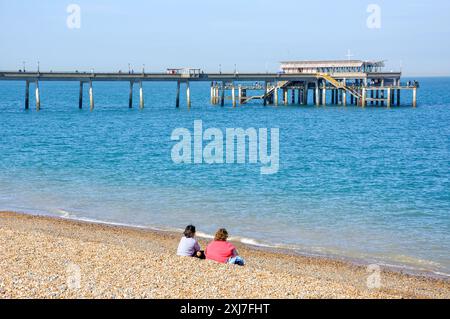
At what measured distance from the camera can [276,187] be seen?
96.8ft

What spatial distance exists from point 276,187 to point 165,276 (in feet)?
56.0

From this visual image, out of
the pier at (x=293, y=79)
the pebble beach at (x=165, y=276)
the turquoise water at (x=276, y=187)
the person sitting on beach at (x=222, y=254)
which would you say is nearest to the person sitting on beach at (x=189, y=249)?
the person sitting on beach at (x=222, y=254)

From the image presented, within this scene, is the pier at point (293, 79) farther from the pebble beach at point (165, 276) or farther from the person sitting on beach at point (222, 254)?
the person sitting on beach at point (222, 254)

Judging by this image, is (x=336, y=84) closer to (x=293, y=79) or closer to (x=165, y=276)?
(x=293, y=79)

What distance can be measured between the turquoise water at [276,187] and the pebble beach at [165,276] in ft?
6.94

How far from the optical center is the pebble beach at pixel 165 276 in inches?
460

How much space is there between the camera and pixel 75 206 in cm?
2530

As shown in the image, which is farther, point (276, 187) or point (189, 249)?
point (276, 187)

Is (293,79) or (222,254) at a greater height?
(293,79)
